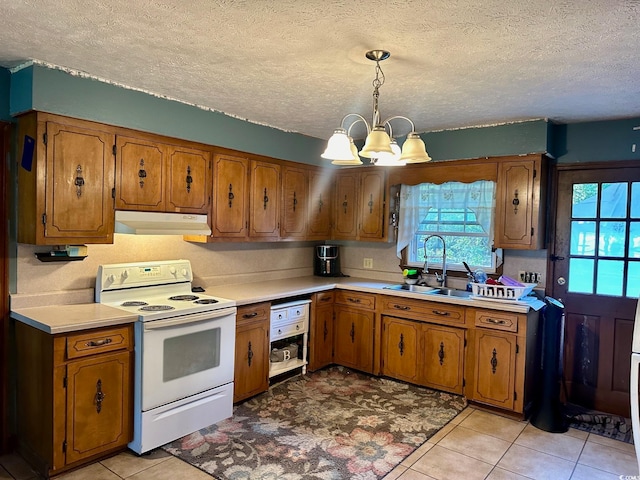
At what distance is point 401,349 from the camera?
4020 millimetres

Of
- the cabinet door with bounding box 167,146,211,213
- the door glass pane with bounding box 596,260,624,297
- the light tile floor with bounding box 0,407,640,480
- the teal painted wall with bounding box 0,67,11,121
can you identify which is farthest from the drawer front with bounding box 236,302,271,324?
the door glass pane with bounding box 596,260,624,297

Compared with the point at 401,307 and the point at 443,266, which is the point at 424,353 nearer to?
the point at 401,307

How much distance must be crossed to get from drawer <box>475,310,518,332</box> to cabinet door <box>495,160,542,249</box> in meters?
0.63

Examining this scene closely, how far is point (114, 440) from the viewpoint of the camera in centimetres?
271

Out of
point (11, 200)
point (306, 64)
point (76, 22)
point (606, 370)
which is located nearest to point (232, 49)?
point (306, 64)

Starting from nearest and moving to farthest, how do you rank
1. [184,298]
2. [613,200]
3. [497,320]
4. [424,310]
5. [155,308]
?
[155,308], [184,298], [497,320], [613,200], [424,310]

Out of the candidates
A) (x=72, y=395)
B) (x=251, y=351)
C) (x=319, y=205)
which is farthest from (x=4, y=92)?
(x=319, y=205)

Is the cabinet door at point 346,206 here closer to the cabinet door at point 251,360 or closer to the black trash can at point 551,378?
the cabinet door at point 251,360

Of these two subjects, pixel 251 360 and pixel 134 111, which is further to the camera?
pixel 251 360

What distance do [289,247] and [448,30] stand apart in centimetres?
313

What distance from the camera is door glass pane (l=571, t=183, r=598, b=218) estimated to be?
Result: 11.9ft

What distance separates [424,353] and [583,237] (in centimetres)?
165

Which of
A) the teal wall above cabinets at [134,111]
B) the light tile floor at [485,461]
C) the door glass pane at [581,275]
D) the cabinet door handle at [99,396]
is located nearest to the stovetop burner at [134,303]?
the cabinet door handle at [99,396]

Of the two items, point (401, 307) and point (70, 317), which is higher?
point (70, 317)
